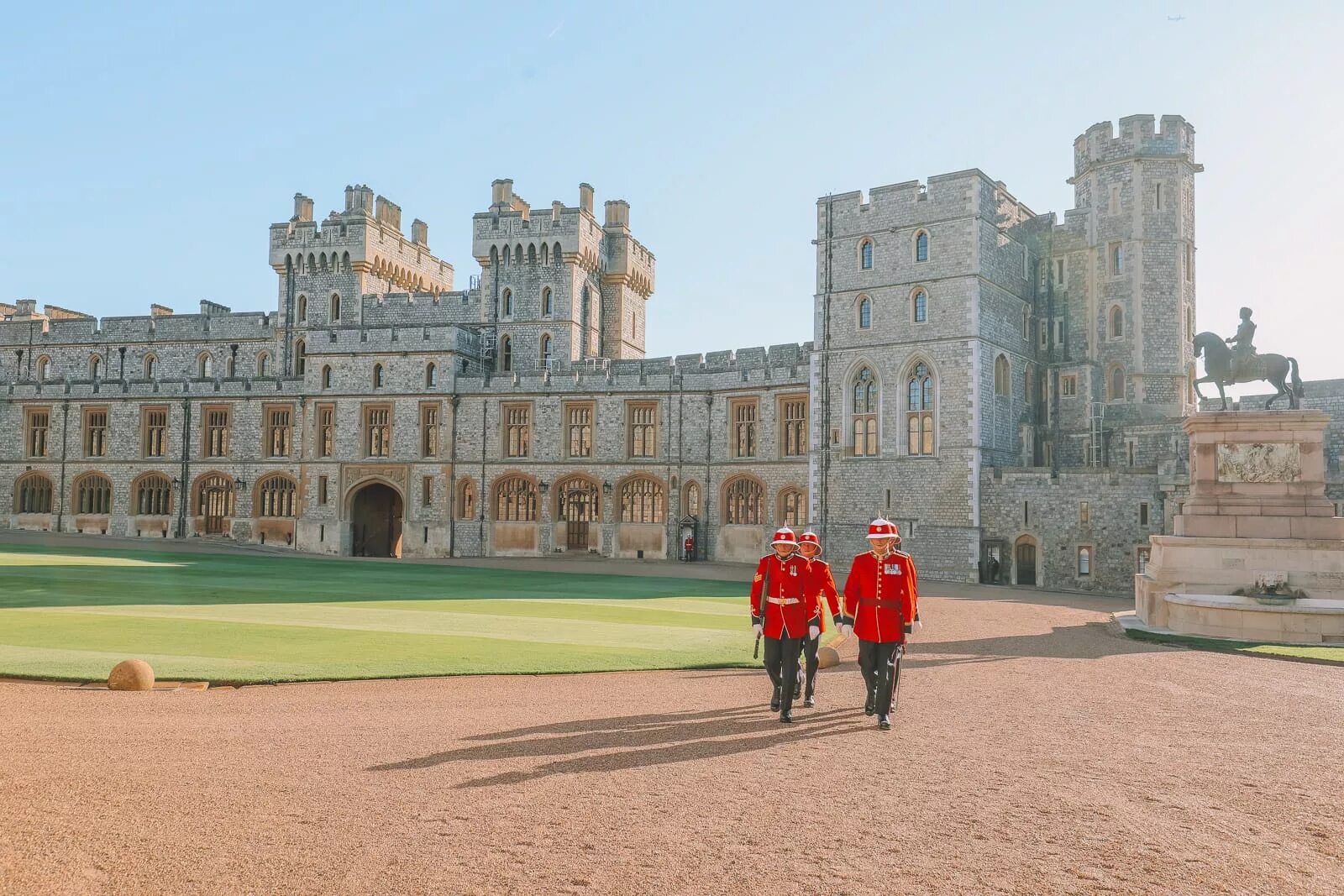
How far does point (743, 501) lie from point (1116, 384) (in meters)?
12.9

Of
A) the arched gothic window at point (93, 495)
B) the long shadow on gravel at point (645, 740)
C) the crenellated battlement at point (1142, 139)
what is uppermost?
the crenellated battlement at point (1142, 139)

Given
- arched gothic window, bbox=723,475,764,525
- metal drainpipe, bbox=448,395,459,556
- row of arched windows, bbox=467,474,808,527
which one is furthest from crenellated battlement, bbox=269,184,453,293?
arched gothic window, bbox=723,475,764,525

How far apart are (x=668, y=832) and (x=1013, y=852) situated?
1.93m

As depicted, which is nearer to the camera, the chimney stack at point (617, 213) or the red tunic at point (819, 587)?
the red tunic at point (819, 587)

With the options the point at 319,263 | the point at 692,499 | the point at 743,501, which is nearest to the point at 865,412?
the point at 743,501

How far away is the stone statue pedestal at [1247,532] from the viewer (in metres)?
15.2

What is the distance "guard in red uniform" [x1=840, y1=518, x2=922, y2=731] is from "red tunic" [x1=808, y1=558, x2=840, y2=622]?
0.14 metres

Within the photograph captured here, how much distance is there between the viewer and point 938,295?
94.8 feet

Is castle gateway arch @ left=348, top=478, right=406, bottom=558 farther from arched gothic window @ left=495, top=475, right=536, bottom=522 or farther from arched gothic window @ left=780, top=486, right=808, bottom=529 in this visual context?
arched gothic window @ left=780, top=486, right=808, bottom=529

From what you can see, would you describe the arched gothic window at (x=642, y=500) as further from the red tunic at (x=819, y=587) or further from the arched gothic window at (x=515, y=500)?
the red tunic at (x=819, y=587)

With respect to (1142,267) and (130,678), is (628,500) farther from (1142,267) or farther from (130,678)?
(130,678)

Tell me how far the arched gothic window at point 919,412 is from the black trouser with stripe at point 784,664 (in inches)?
832

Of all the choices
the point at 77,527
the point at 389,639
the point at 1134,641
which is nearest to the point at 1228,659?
the point at 1134,641

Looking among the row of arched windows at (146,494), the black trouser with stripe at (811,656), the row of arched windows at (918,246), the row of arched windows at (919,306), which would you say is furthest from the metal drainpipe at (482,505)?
the black trouser with stripe at (811,656)
